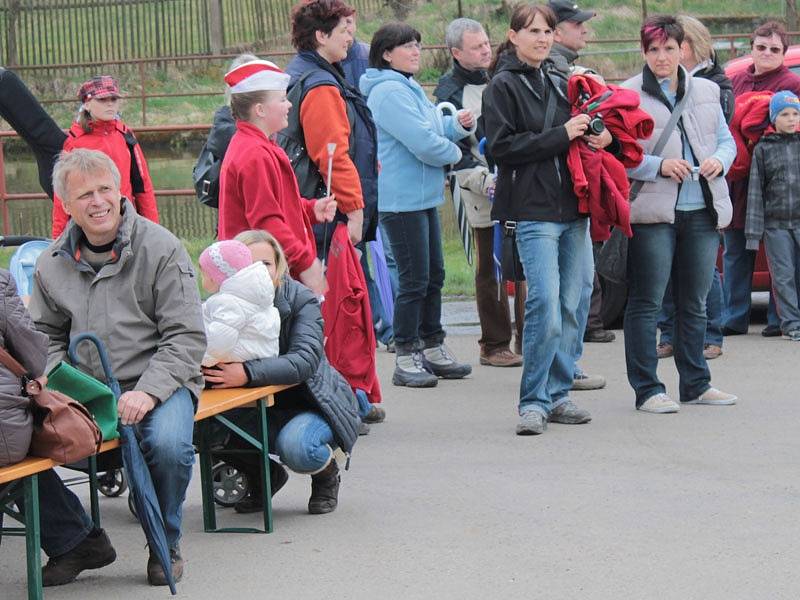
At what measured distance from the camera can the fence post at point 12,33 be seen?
31.4 metres

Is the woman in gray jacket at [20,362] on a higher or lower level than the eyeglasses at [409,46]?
lower

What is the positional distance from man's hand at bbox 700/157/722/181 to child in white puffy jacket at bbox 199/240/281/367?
109 inches

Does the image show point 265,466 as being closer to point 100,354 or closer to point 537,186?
point 100,354

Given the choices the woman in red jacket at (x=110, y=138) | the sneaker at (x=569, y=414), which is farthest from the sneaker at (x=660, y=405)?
the woman in red jacket at (x=110, y=138)

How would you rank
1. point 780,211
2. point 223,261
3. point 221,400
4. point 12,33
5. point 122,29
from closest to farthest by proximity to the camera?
point 221,400
point 223,261
point 780,211
point 12,33
point 122,29

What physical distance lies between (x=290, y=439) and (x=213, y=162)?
247 centimetres

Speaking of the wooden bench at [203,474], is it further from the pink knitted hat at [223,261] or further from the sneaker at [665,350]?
the sneaker at [665,350]

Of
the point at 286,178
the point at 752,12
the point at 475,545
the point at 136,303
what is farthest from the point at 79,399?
the point at 752,12

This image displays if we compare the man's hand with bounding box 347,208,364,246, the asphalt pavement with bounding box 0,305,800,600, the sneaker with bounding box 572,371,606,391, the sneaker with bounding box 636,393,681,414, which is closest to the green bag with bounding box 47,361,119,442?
the asphalt pavement with bounding box 0,305,800,600

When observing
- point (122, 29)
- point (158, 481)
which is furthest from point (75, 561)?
point (122, 29)

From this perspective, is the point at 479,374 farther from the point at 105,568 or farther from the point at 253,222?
the point at 105,568

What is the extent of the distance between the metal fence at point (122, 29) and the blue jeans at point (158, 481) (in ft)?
88.4

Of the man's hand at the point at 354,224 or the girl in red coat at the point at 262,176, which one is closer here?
the girl in red coat at the point at 262,176

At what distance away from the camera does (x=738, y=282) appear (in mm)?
10484
